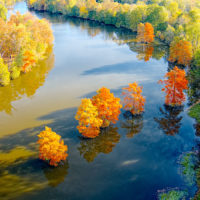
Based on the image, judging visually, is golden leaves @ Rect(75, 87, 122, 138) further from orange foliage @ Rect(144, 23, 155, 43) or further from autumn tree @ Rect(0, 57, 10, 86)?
orange foliage @ Rect(144, 23, 155, 43)

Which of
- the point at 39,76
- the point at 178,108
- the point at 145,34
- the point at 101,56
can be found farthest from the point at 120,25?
the point at 178,108

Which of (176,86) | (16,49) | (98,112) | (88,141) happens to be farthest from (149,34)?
(88,141)

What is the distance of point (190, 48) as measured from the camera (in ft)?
234

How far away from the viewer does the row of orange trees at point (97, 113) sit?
3522 centimetres

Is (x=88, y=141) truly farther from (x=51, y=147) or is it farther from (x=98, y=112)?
(x=51, y=147)

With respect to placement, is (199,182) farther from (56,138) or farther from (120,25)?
(120,25)

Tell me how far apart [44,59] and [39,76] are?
15.8 meters

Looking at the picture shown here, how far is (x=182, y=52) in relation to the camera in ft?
239

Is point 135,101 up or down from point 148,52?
down

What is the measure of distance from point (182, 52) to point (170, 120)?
3374 cm

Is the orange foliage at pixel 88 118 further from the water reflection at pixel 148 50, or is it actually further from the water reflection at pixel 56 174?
the water reflection at pixel 148 50

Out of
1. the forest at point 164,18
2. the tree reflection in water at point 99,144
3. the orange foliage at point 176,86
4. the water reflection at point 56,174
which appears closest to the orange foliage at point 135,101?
the orange foliage at point 176,86

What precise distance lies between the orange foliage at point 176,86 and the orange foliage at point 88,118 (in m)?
18.1

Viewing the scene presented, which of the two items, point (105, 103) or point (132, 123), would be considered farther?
point (132, 123)
